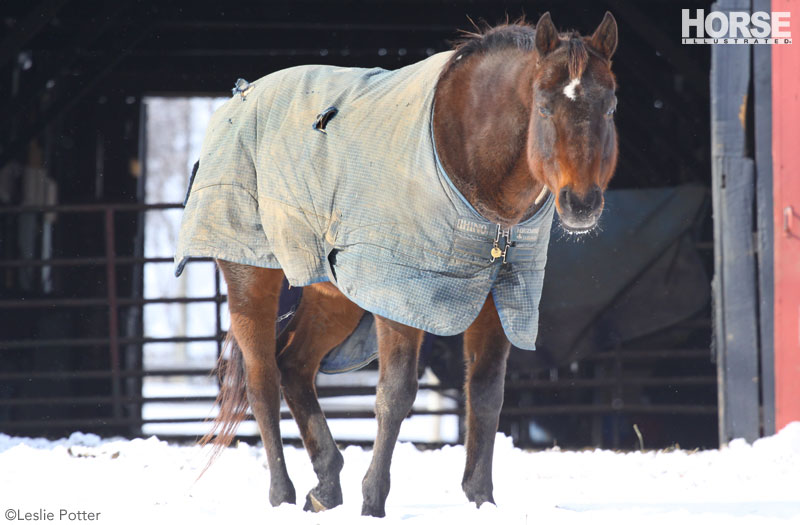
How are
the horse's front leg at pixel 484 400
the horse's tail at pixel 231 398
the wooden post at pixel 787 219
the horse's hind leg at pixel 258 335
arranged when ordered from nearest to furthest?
the horse's front leg at pixel 484 400, the horse's hind leg at pixel 258 335, the horse's tail at pixel 231 398, the wooden post at pixel 787 219

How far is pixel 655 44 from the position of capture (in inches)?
269

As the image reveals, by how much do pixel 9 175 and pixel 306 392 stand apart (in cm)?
649

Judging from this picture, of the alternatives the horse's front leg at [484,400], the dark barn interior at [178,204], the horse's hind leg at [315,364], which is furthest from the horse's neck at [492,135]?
the dark barn interior at [178,204]

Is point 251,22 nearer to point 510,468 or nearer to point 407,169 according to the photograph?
point 510,468

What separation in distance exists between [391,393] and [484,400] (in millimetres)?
390

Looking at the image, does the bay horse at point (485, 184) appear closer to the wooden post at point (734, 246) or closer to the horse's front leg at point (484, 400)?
the horse's front leg at point (484, 400)

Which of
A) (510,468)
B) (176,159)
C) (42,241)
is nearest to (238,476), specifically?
(510,468)

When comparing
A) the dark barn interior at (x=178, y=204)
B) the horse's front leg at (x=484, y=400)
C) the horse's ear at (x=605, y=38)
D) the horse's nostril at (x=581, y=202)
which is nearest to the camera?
the horse's nostril at (x=581, y=202)

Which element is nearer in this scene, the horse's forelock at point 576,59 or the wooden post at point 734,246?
the horse's forelock at point 576,59

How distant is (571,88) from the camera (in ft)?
9.05

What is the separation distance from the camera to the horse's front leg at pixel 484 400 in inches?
129

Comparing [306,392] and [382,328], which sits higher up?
[382,328]

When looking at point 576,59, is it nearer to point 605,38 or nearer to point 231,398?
point 605,38

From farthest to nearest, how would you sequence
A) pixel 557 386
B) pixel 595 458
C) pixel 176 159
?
pixel 176 159 → pixel 557 386 → pixel 595 458
